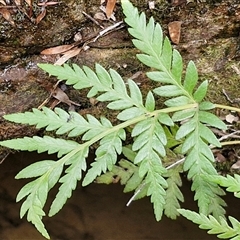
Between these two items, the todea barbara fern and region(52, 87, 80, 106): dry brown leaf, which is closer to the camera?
the todea barbara fern

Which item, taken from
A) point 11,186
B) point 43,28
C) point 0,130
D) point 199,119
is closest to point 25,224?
point 11,186

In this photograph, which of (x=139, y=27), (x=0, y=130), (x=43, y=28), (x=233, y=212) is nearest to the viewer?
(x=139, y=27)

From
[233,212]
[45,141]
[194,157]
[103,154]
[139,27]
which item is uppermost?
[139,27]

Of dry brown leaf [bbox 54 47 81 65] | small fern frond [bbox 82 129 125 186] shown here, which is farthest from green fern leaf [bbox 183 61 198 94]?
dry brown leaf [bbox 54 47 81 65]

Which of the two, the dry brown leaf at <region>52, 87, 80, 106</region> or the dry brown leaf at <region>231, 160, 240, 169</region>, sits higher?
the dry brown leaf at <region>52, 87, 80, 106</region>

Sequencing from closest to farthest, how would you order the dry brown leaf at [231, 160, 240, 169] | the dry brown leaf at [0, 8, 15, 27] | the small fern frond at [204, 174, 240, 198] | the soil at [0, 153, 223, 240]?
the small fern frond at [204, 174, 240, 198] < the dry brown leaf at [0, 8, 15, 27] < the dry brown leaf at [231, 160, 240, 169] < the soil at [0, 153, 223, 240]

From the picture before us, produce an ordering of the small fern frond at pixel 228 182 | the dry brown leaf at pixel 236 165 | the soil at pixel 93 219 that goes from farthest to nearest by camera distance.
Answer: the soil at pixel 93 219 < the dry brown leaf at pixel 236 165 < the small fern frond at pixel 228 182

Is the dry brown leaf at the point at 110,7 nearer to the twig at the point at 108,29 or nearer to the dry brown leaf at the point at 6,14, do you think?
the twig at the point at 108,29

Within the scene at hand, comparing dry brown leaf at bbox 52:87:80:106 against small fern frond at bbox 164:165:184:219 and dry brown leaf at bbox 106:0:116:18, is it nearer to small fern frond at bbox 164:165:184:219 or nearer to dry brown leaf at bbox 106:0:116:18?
dry brown leaf at bbox 106:0:116:18

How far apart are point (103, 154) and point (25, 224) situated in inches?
60.1

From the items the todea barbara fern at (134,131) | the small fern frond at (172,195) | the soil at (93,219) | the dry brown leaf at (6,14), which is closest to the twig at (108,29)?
the todea barbara fern at (134,131)

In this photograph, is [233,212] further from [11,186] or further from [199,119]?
[11,186]

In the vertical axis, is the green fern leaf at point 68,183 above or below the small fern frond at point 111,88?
below

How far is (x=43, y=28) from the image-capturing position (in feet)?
7.01
